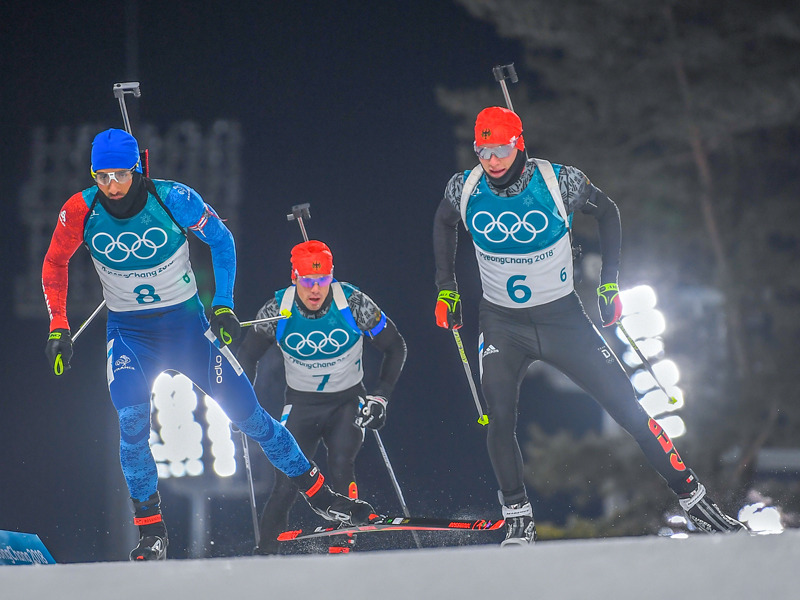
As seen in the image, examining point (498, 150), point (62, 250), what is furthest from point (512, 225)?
point (62, 250)

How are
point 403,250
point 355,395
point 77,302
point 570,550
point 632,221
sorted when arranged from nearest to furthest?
point 570,550 < point 355,395 < point 403,250 < point 77,302 < point 632,221

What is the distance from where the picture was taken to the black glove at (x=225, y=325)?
Answer: 384 centimetres

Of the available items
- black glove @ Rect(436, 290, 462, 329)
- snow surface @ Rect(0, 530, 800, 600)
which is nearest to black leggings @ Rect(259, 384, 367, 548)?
black glove @ Rect(436, 290, 462, 329)

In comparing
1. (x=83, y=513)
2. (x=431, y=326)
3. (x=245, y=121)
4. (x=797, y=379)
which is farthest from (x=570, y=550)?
(x=797, y=379)

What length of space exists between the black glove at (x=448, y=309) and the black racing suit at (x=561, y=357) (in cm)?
12

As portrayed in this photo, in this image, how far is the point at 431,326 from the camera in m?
6.04

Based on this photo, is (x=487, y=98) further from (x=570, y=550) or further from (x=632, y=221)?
(x=570, y=550)

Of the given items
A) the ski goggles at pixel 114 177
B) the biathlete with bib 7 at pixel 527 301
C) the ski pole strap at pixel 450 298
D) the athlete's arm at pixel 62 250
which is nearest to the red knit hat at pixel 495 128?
the biathlete with bib 7 at pixel 527 301

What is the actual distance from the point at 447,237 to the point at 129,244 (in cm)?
134

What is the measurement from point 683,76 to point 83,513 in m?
6.55

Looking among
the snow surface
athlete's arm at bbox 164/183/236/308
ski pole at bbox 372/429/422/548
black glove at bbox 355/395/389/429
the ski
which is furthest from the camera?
ski pole at bbox 372/429/422/548

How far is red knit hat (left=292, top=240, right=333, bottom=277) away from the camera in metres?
4.60

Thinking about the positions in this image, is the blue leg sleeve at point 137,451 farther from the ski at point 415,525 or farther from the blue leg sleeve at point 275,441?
the ski at point 415,525

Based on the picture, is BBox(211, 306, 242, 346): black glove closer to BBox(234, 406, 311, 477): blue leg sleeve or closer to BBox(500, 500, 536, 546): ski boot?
BBox(234, 406, 311, 477): blue leg sleeve
